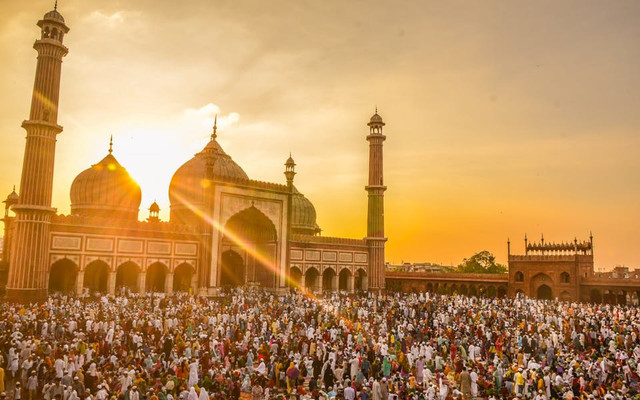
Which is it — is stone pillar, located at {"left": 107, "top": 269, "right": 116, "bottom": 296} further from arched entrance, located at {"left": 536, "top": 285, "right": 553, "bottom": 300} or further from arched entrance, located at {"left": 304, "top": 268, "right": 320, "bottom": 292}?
arched entrance, located at {"left": 536, "top": 285, "right": 553, "bottom": 300}

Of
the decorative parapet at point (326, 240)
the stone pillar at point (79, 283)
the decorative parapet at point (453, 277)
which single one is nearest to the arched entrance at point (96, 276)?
the stone pillar at point (79, 283)

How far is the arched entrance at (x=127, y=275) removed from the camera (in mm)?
31392

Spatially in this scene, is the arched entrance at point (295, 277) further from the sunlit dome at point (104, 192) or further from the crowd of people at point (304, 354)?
the crowd of people at point (304, 354)

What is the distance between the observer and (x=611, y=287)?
3691 centimetres

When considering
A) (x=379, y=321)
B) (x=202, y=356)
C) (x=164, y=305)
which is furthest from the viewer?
(x=164, y=305)

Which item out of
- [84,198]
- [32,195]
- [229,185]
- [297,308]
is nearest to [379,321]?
[297,308]

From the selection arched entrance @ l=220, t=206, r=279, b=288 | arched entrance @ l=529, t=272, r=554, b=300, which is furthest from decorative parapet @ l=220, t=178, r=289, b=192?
arched entrance @ l=529, t=272, r=554, b=300

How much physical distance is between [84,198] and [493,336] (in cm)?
2730

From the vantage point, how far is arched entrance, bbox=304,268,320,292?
3951 cm

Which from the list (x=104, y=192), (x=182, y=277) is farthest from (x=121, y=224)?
(x=104, y=192)

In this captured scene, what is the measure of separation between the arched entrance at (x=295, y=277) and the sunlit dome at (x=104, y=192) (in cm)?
1185

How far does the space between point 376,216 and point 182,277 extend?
53.9 ft

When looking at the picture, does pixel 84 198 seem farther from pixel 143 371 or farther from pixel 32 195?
Answer: pixel 143 371

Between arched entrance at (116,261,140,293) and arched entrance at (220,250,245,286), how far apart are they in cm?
639
